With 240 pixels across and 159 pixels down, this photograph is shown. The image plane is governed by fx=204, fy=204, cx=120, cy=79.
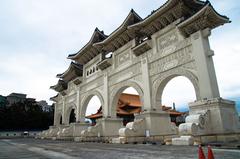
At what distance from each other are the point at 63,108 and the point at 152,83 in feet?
58.4

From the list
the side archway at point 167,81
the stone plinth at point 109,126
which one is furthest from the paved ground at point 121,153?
the stone plinth at point 109,126

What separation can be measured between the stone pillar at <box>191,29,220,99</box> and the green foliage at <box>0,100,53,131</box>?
145 feet

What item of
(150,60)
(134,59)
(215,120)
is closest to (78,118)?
(134,59)

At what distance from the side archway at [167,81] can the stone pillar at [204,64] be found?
14.9 inches

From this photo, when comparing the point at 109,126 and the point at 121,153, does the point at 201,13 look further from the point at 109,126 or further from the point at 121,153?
the point at 109,126

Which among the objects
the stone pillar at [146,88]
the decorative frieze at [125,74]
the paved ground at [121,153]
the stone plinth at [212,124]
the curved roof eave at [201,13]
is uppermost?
the curved roof eave at [201,13]

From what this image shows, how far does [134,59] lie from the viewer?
16562 mm

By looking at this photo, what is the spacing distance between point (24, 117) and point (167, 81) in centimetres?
4163

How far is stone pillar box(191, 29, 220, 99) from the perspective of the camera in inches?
438

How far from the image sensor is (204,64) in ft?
37.7

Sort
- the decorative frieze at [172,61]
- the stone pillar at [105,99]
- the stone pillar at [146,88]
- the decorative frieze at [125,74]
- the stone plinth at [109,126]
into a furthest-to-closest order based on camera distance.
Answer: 1. the stone pillar at [105,99]
2. the stone plinth at [109,126]
3. the decorative frieze at [125,74]
4. the stone pillar at [146,88]
5. the decorative frieze at [172,61]

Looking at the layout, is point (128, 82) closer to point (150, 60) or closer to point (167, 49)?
point (150, 60)

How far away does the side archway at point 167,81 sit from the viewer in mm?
11883

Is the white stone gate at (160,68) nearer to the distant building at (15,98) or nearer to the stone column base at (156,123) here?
the stone column base at (156,123)
